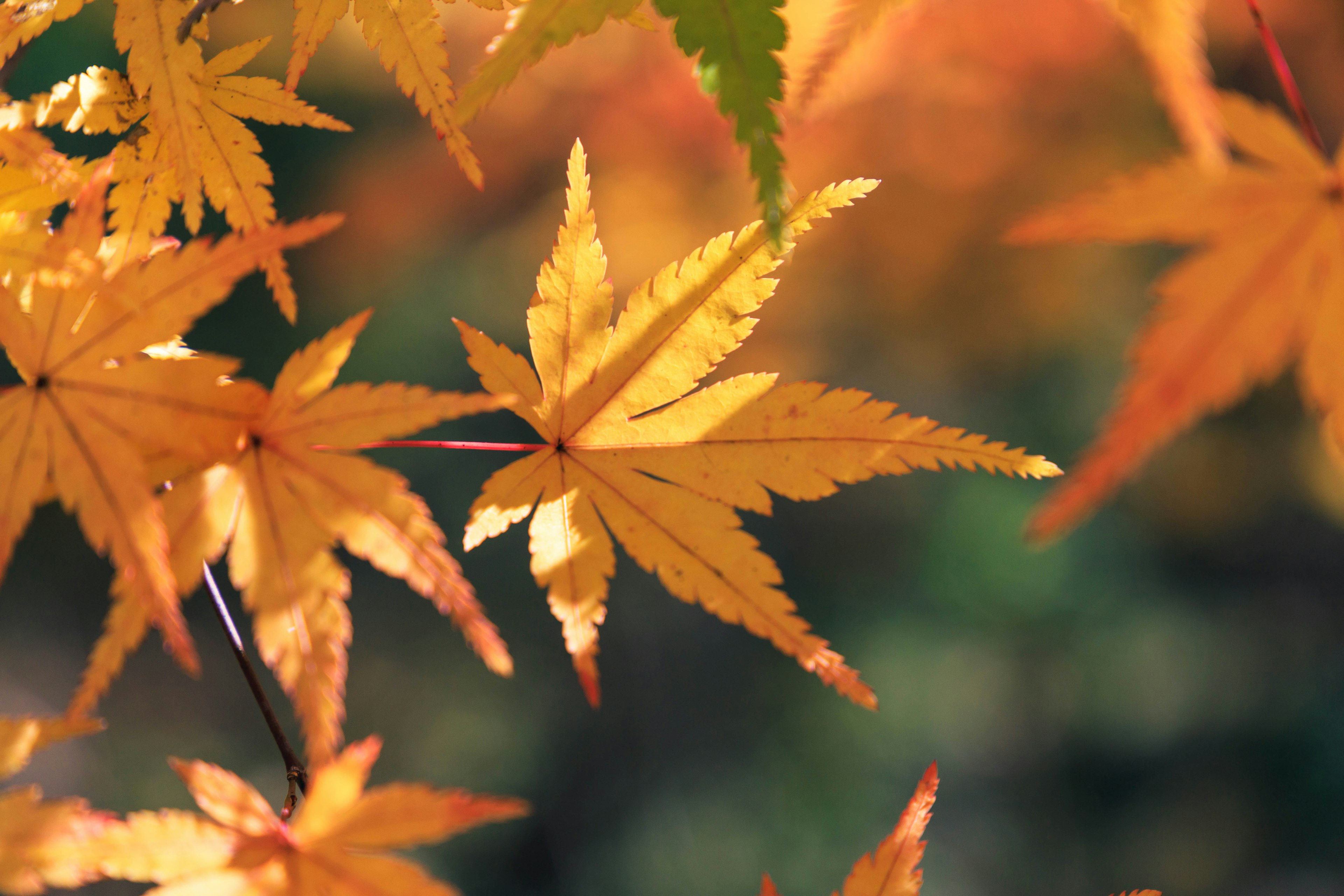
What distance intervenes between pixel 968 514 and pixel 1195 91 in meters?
4.40

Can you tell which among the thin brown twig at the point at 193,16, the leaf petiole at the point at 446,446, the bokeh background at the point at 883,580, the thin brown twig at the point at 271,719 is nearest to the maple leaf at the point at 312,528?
the leaf petiole at the point at 446,446

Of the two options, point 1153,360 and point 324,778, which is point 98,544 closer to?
point 324,778

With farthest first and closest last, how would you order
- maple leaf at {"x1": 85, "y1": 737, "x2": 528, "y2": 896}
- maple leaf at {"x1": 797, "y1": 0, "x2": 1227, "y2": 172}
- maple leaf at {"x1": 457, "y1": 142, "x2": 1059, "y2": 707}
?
maple leaf at {"x1": 457, "y1": 142, "x2": 1059, "y2": 707} → maple leaf at {"x1": 85, "y1": 737, "x2": 528, "y2": 896} → maple leaf at {"x1": 797, "y1": 0, "x2": 1227, "y2": 172}

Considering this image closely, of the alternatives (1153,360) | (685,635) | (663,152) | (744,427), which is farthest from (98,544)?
(663,152)

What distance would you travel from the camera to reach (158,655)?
171 inches

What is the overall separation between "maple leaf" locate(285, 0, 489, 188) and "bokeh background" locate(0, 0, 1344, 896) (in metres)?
3.28

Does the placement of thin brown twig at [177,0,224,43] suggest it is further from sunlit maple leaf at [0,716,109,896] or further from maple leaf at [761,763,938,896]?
maple leaf at [761,763,938,896]

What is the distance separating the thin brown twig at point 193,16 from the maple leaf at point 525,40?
1.07ft

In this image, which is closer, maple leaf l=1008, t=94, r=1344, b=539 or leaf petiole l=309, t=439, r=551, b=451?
maple leaf l=1008, t=94, r=1344, b=539

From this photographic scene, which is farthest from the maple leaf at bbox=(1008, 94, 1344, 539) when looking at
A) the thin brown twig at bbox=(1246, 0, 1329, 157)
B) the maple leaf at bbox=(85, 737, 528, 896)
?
the maple leaf at bbox=(85, 737, 528, 896)

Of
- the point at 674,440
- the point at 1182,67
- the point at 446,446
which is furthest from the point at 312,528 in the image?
the point at 1182,67

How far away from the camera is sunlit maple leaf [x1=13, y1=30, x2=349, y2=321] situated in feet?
2.05

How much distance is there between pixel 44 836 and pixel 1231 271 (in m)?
0.77

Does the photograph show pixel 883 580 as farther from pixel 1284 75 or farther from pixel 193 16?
pixel 193 16
